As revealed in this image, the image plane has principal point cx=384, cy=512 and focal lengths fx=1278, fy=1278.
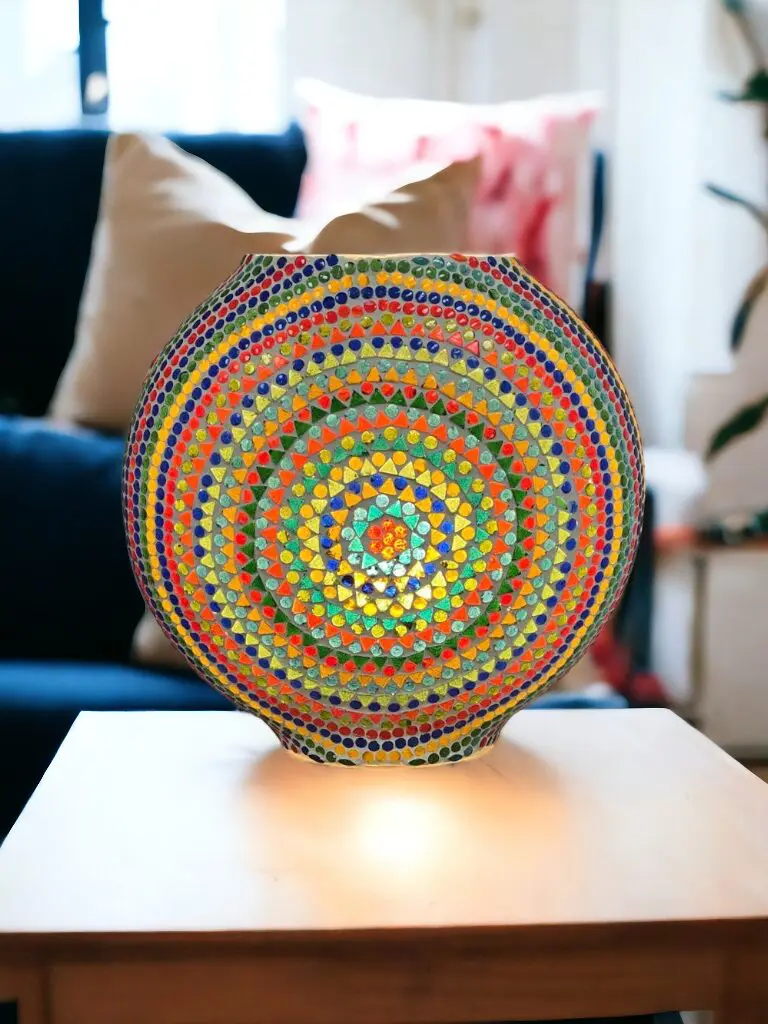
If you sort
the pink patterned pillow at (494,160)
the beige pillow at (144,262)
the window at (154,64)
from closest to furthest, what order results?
the beige pillow at (144,262) < the pink patterned pillow at (494,160) < the window at (154,64)

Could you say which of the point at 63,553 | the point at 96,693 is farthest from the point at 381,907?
the point at 63,553

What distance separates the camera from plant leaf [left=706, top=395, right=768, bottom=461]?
194 centimetres

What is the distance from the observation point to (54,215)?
1.75 m

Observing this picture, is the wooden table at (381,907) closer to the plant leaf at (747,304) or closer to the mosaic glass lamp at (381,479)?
the mosaic glass lamp at (381,479)

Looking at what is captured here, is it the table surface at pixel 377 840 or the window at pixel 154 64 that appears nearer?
the table surface at pixel 377 840

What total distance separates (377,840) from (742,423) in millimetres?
1447

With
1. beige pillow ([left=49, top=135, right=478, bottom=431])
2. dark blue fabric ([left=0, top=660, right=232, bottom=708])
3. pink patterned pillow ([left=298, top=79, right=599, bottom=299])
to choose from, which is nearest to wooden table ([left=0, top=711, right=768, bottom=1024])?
dark blue fabric ([left=0, top=660, right=232, bottom=708])

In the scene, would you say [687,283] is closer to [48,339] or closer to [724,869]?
[48,339]

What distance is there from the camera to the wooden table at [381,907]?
55cm

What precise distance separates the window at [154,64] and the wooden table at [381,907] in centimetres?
220

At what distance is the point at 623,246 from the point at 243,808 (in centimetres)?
161

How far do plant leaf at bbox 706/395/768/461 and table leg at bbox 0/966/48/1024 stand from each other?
1.57 metres

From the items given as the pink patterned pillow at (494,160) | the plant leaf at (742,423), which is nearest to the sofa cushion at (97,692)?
the pink patterned pillow at (494,160)

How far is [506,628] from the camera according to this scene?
2.21ft
